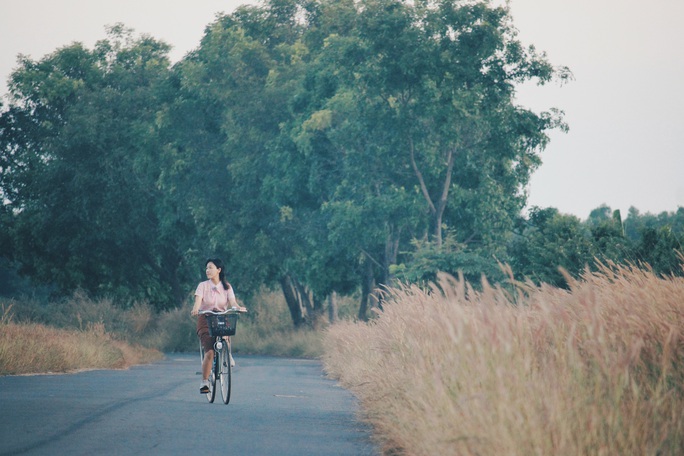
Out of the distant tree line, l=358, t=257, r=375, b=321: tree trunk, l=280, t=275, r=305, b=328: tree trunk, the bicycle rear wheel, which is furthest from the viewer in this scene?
l=280, t=275, r=305, b=328: tree trunk

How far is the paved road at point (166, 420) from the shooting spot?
33.6ft

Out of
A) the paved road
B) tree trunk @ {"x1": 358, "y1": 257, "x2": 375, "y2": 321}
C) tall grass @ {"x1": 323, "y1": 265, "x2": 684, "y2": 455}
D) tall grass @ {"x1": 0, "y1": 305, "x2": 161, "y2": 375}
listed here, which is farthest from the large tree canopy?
tall grass @ {"x1": 323, "y1": 265, "x2": 684, "y2": 455}

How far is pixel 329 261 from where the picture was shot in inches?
1693

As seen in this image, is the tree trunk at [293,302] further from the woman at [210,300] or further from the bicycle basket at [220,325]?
the bicycle basket at [220,325]

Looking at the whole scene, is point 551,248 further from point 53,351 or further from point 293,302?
point 293,302

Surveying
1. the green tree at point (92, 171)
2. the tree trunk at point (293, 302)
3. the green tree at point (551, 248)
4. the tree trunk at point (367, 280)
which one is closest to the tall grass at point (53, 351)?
the green tree at point (551, 248)

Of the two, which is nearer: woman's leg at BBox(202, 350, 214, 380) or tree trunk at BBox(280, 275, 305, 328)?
woman's leg at BBox(202, 350, 214, 380)

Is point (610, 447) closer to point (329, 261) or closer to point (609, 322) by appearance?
point (609, 322)

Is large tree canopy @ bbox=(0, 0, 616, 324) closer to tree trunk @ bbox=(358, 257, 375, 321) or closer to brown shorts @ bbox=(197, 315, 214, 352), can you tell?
tree trunk @ bbox=(358, 257, 375, 321)

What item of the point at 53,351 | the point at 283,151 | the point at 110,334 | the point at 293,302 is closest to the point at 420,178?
the point at 283,151

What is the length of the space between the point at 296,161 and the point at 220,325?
27.5m

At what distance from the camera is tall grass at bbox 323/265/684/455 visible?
7.25 m

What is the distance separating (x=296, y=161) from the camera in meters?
41.9

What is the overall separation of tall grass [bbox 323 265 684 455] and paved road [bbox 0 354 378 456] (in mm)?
1085
